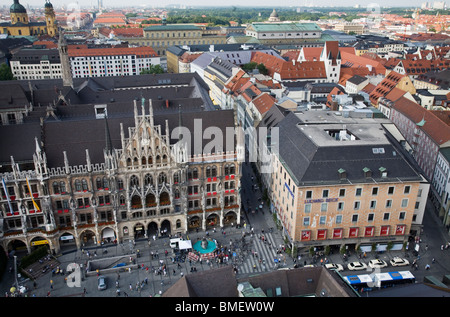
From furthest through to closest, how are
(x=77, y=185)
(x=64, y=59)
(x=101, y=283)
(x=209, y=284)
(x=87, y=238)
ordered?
(x=64, y=59) < (x=87, y=238) < (x=77, y=185) < (x=101, y=283) < (x=209, y=284)

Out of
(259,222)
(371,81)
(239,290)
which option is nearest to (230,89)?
(371,81)

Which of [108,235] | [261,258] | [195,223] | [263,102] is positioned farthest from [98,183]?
[263,102]

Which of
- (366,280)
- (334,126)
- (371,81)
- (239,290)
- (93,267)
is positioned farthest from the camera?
(371,81)

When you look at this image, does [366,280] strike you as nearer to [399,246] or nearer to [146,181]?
[399,246]

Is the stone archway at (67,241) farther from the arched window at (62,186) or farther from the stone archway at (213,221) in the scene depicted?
the stone archway at (213,221)

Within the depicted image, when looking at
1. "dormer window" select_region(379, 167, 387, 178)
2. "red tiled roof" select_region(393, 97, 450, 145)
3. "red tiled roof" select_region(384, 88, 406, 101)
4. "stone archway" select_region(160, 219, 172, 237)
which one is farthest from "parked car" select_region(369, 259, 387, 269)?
"red tiled roof" select_region(384, 88, 406, 101)

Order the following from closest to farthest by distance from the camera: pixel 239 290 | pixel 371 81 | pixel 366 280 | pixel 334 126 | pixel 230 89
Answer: pixel 239 290 → pixel 366 280 → pixel 334 126 → pixel 230 89 → pixel 371 81

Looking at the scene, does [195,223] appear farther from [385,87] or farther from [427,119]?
[385,87]
